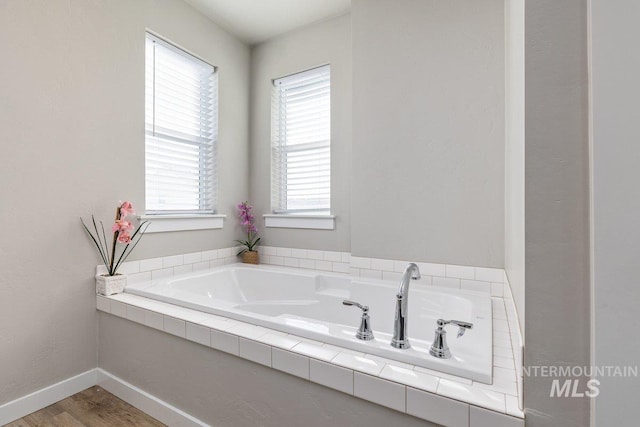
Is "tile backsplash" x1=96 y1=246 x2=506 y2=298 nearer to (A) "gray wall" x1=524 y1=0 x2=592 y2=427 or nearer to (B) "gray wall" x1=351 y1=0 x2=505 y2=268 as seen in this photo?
(B) "gray wall" x1=351 y1=0 x2=505 y2=268

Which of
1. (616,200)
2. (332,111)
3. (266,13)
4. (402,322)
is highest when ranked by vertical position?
(266,13)

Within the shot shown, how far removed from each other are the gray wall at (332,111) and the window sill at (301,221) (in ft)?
0.14

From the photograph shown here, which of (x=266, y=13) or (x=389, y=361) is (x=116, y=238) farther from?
(x=266, y=13)

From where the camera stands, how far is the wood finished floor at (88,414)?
1.59m

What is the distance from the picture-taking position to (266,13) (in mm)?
2660

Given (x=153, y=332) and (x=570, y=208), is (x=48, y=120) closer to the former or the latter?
(x=153, y=332)

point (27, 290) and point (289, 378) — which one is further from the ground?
point (27, 290)

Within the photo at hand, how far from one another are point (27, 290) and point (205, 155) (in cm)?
161

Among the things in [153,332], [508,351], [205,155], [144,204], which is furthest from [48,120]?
[508,351]

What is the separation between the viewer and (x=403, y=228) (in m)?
2.18

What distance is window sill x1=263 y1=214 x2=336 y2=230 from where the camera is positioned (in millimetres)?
2689

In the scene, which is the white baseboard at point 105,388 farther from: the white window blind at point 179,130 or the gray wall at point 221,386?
the white window blind at point 179,130

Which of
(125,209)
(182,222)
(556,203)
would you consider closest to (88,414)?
(125,209)

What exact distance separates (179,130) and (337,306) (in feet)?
6.46
